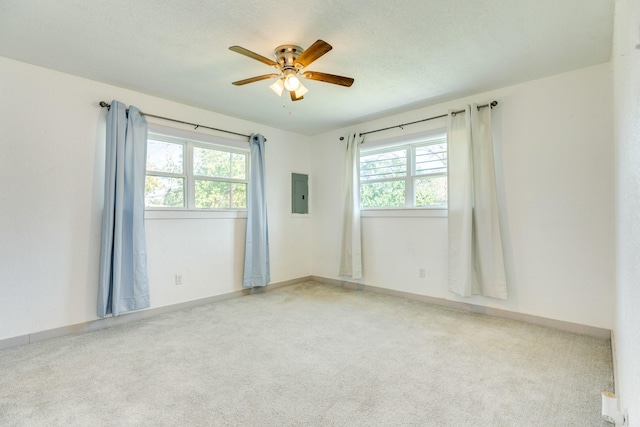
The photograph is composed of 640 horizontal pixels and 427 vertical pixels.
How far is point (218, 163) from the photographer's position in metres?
4.28

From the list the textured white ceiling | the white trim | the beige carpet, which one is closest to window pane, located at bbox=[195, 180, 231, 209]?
the textured white ceiling

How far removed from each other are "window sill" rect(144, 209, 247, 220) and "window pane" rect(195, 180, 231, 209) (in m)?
0.09

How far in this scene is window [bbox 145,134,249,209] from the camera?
12.2 feet

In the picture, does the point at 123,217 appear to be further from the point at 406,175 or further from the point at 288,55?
the point at 406,175

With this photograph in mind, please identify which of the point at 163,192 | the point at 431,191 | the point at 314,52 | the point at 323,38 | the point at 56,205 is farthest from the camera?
the point at 431,191

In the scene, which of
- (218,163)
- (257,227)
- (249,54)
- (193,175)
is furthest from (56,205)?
(249,54)

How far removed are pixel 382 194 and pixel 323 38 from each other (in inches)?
100

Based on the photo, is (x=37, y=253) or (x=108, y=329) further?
(x=108, y=329)

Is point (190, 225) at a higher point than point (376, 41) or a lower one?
lower

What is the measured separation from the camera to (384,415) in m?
1.75

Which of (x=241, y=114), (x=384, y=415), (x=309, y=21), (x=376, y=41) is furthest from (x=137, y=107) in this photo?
(x=384, y=415)

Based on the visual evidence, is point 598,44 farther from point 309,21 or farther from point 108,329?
point 108,329

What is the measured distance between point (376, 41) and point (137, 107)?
2687mm

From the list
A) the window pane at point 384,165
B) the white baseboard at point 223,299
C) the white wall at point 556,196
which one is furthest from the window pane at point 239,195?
the white wall at point 556,196
